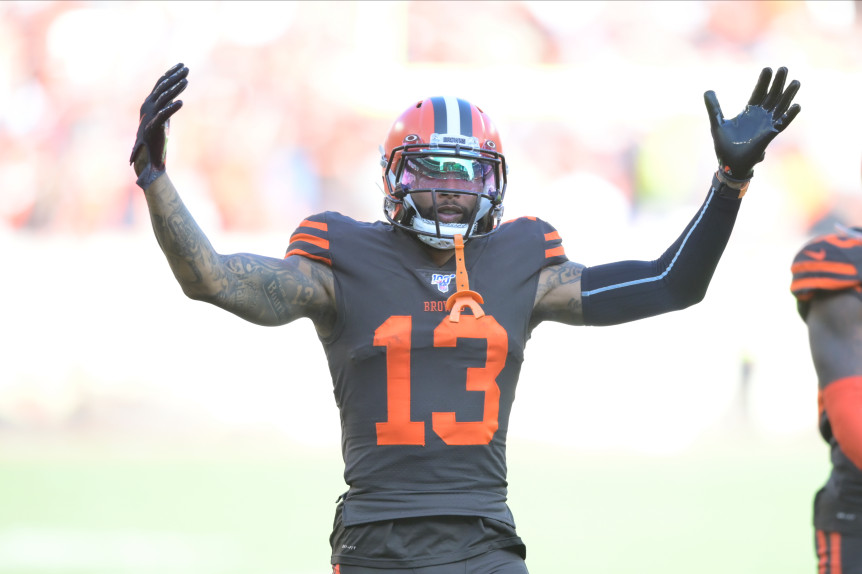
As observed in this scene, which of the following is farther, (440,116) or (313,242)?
(440,116)

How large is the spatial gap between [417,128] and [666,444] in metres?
7.48

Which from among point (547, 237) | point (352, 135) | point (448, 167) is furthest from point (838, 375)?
point (352, 135)

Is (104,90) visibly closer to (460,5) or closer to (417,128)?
(460,5)

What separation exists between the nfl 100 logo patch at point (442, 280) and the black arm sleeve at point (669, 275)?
0.34 meters

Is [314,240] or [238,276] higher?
[314,240]

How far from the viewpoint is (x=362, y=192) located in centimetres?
1133

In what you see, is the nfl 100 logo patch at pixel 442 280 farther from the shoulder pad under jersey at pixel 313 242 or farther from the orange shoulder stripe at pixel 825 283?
the orange shoulder stripe at pixel 825 283

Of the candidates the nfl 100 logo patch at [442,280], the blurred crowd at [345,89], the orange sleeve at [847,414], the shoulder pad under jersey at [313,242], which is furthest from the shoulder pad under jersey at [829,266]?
the blurred crowd at [345,89]

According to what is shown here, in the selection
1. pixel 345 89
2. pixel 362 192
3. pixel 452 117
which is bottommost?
pixel 452 117

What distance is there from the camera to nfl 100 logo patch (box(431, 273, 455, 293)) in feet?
9.34

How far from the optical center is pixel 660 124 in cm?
1176

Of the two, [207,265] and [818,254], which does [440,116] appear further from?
[818,254]

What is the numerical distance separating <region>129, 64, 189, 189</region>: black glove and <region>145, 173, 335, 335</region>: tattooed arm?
0.03 m

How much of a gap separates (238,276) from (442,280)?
50cm
